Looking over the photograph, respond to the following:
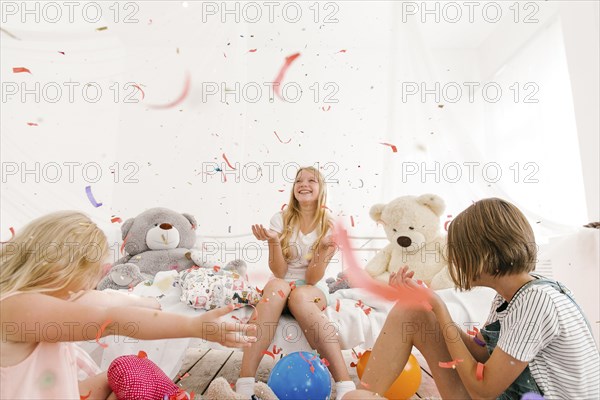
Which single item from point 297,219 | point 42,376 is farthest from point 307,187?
point 42,376

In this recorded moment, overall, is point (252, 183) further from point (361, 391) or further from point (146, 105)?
point (361, 391)

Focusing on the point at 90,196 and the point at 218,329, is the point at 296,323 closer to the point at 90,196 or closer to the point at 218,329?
the point at 218,329

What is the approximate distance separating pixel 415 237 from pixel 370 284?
11.0 inches

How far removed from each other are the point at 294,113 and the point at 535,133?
1425 mm

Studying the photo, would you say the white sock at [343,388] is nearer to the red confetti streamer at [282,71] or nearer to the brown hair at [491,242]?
the brown hair at [491,242]

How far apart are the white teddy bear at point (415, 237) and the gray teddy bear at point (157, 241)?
859 millimetres

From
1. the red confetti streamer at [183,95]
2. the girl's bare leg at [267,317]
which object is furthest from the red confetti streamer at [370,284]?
the red confetti streamer at [183,95]

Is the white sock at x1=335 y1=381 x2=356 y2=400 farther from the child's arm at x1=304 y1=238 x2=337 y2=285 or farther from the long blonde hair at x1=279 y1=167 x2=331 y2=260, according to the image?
the long blonde hair at x1=279 y1=167 x2=331 y2=260

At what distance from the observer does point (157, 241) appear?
6.45 ft

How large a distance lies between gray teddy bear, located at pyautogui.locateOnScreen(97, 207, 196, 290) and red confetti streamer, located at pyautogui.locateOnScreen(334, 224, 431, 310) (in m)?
0.70

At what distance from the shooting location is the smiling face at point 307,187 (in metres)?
1.73

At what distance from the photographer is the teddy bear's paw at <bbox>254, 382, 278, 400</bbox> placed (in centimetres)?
117

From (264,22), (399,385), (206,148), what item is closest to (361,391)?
(399,385)

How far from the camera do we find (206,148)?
209 centimetres
